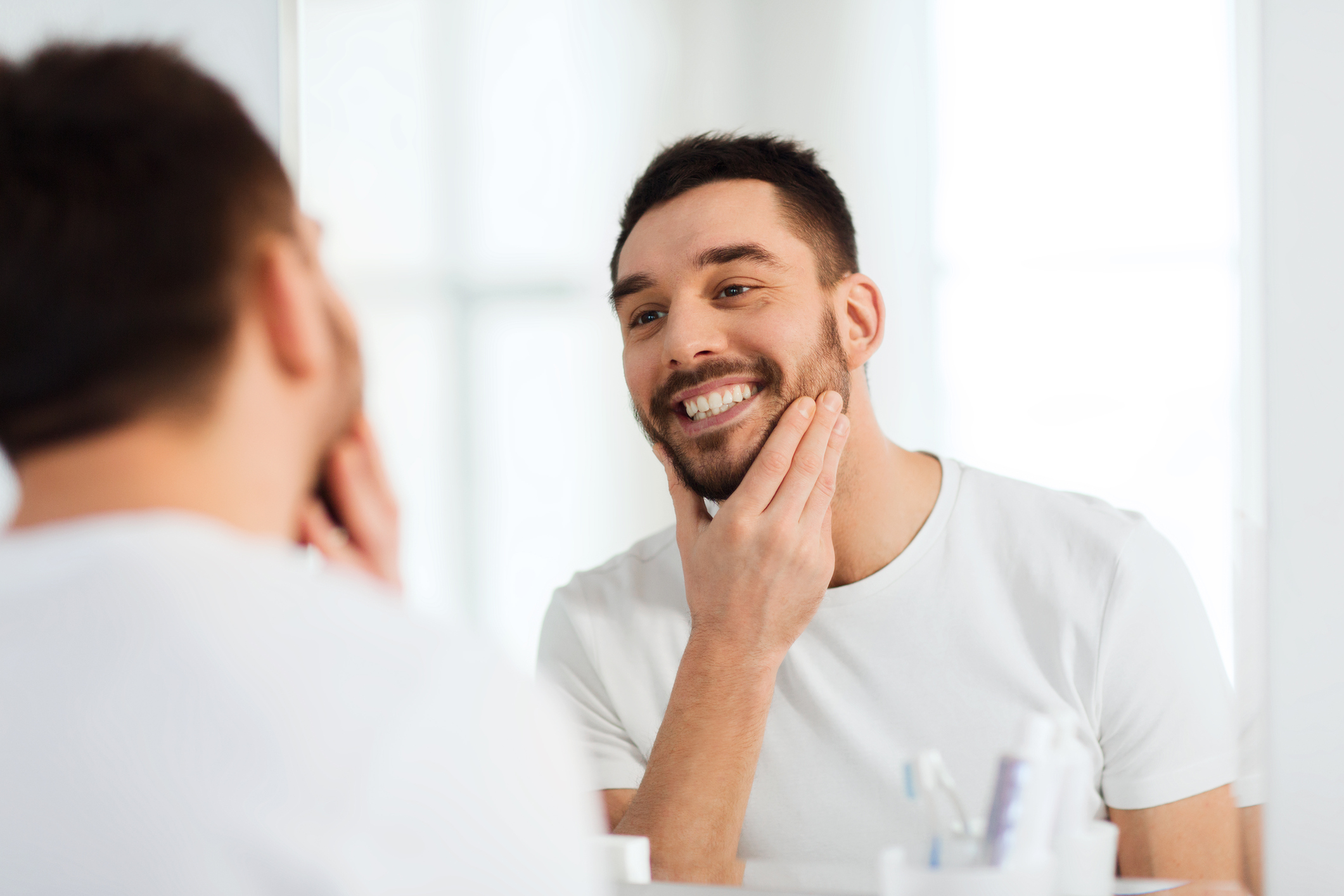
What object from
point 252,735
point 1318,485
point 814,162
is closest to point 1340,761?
point 1318,485

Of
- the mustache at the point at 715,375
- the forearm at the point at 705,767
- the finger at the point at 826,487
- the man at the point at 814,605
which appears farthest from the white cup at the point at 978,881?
the mustache at the point at 715,375

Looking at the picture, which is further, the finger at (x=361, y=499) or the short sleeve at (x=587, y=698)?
the short sleeve at (x=587, y=698)

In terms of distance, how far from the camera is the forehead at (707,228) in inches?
34.2

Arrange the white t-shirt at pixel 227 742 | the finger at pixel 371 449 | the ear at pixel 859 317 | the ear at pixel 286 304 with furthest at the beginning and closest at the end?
the ear at pixel 859 317
the finger at pixel 371 449
the ear at pixel 286 304
the white t-shirt at pixel 227 742

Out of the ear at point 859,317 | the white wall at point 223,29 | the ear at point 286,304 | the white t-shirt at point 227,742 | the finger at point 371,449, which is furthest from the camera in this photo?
the white wall at point 223,29

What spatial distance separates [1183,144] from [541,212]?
530 mm

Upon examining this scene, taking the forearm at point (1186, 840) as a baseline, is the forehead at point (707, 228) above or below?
above

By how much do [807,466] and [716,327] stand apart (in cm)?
14

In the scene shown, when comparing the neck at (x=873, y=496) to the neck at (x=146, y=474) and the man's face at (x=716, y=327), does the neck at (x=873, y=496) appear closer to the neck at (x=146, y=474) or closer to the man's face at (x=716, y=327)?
the man's face at (x=716, y=327)

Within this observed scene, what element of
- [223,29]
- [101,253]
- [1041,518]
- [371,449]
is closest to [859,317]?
[1041,518]

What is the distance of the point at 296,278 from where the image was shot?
446 mm

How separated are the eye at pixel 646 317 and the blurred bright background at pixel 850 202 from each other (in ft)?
0.09

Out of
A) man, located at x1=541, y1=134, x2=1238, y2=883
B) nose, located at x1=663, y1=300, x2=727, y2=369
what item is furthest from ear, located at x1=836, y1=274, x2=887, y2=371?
nose, located at x1=663, y1=300, x2=727, y2=369

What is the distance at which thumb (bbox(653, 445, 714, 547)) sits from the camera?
34.5 inches
